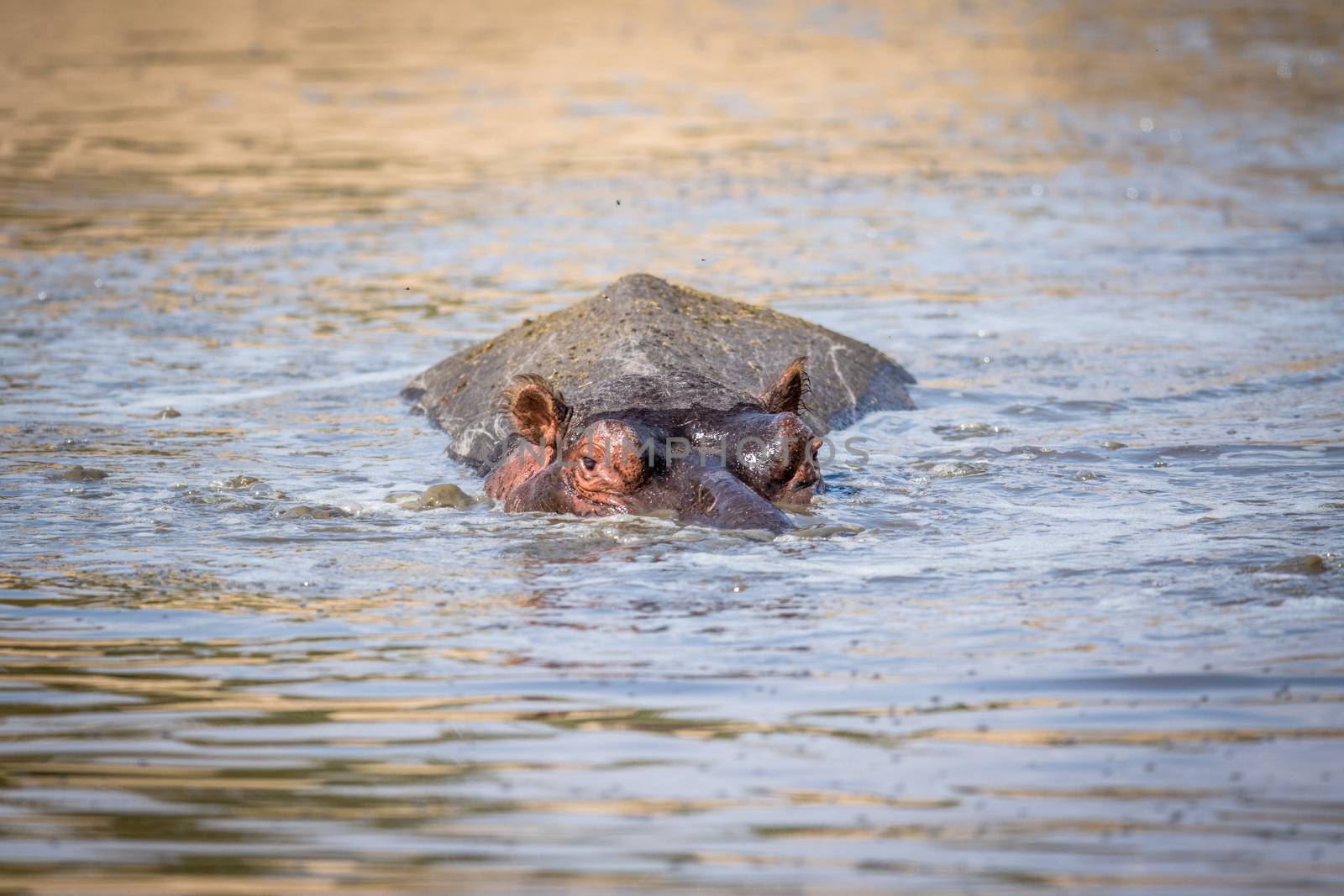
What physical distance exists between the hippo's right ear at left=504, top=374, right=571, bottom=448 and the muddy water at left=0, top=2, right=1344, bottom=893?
0.37 metres

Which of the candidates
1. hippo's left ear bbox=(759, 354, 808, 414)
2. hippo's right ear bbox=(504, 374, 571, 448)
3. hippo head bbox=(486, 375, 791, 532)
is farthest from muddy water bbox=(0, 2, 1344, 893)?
hippo's left ear bbox=(759, 354, 808, 414)

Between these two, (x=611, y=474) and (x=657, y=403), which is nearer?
(x=611, y=474)

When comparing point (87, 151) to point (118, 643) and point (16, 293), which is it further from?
point (118, 643)

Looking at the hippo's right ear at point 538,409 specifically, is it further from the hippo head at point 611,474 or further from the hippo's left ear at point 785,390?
the hippo's left ear at point 785,390

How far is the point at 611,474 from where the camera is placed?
6.75m

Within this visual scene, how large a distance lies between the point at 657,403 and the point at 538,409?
0.63m

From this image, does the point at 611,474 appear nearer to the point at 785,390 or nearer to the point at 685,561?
the point at 685,561

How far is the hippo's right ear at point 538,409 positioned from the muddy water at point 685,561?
14.5 inches

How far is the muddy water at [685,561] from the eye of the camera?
A: 4.20m

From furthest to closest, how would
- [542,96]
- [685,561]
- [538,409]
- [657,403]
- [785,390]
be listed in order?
[542,96]
[657,403]
[785,390]
[538,409]
[685,561]

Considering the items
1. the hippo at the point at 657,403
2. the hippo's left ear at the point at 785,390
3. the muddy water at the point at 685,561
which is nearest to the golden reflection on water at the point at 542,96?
the muddy water at the point at 685,561

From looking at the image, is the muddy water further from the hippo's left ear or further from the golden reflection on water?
the hippo's left ear

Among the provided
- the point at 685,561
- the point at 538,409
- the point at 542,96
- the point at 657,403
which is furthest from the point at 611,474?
the point at 542,96

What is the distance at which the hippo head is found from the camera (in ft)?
21.4
